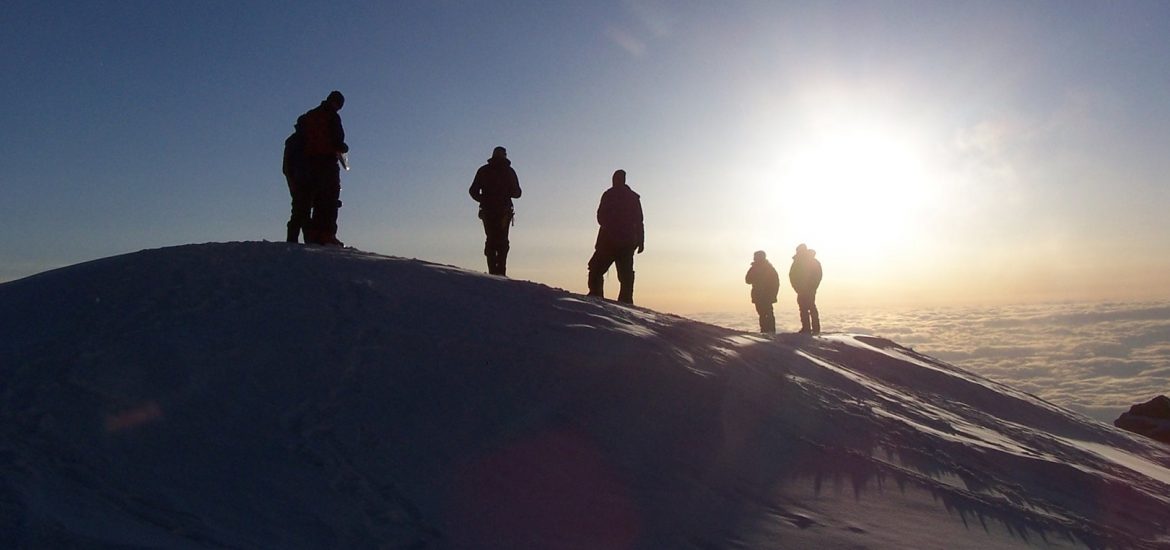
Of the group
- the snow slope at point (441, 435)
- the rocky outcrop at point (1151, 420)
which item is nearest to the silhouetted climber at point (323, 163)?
the snow slope at point (441, 435)

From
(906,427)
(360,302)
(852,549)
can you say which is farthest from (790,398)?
(360,302)

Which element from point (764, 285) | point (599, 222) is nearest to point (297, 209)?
Answer: point (599, 222)

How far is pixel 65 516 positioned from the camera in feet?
11.4

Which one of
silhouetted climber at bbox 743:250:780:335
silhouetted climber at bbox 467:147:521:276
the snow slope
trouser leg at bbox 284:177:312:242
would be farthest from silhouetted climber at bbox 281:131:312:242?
silhouetted climber at bbox 743:250:780:335

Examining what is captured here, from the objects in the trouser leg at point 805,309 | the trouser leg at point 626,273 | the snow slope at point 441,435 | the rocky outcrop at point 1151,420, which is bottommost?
the rocky outcrop at point 1151,420

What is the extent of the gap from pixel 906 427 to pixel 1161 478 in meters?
3.37

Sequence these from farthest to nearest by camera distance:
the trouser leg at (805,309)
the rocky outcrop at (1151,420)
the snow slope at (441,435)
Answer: the rocky outcrop at (1151,420), the trouser leg at (805,309), the snow slope at (441,435)

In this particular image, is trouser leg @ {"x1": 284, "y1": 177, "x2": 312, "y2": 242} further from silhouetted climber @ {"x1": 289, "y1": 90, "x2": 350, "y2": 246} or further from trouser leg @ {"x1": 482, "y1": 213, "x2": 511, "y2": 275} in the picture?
trouser leg @ {"x1": 482, "y1": 213, "x2": 511, "y2": 275}

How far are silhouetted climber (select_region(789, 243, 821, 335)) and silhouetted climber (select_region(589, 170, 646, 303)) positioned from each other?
6247 millimetres

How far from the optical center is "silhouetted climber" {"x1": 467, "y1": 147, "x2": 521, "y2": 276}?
34.0ft

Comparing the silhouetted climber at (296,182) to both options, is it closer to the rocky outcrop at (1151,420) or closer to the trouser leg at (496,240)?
the trouser leg at (496,240)

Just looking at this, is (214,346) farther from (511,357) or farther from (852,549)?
(852,549)

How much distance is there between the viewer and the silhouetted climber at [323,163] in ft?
28.4

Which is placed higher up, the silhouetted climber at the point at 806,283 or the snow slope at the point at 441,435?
the silhouetted climber at the point at 806,283
